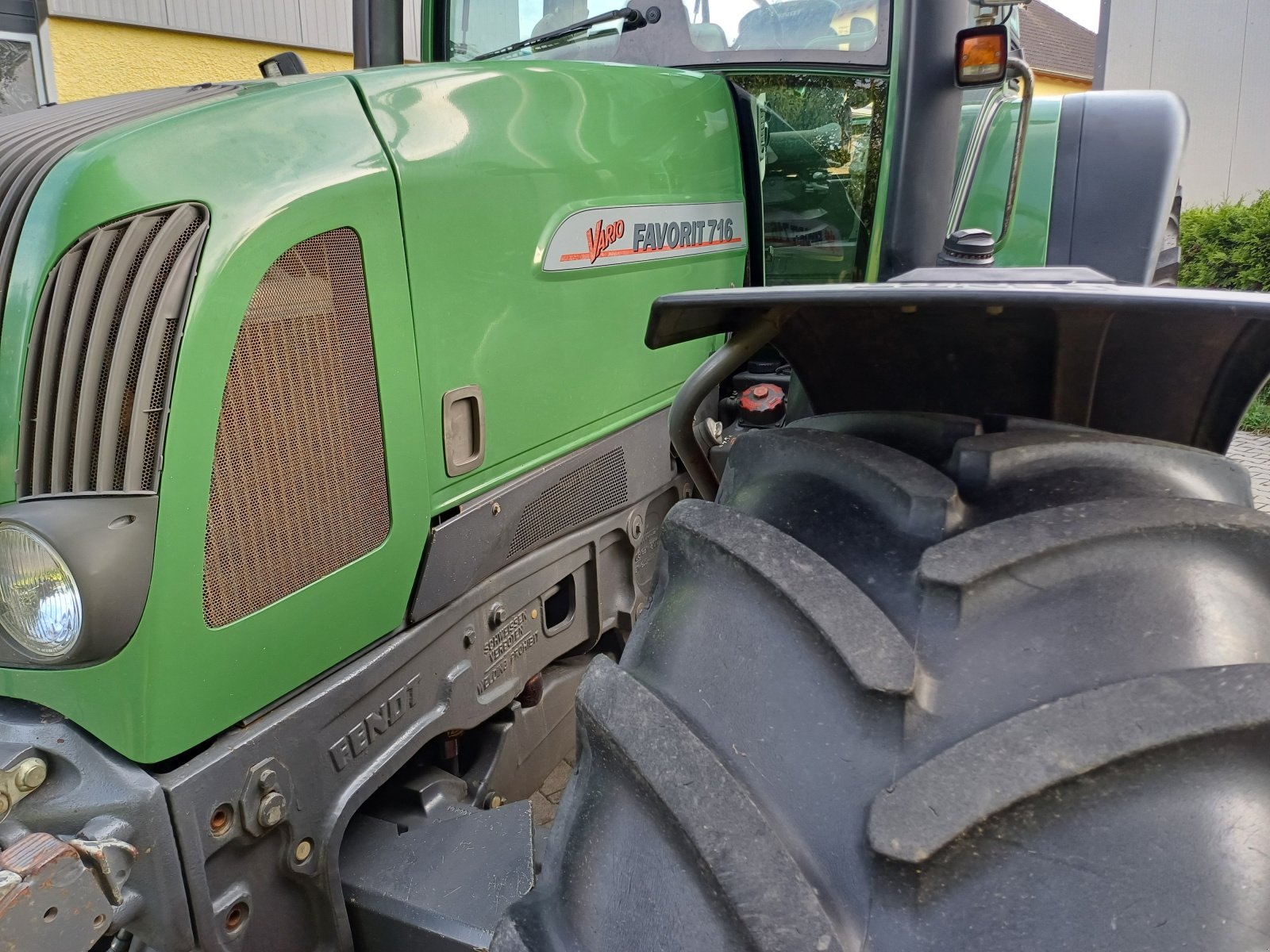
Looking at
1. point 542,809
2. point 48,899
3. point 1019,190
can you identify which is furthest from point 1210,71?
point 48,899

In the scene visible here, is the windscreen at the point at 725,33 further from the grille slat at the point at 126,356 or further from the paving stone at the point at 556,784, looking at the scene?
the paving stone at the point at 556,784

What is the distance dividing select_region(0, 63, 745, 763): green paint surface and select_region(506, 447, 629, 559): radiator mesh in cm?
6

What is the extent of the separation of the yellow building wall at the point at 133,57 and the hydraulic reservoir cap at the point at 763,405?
16.5 ft

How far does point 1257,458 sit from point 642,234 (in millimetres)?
5094

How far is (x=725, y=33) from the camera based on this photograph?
6.60 ft

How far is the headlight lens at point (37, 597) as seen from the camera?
1.01 m

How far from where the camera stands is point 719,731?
3.07 ft

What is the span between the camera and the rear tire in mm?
773

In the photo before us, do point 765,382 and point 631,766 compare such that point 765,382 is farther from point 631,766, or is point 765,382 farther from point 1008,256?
point 631,766

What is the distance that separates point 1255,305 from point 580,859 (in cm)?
77

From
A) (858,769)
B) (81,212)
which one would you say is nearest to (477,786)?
(858,769)

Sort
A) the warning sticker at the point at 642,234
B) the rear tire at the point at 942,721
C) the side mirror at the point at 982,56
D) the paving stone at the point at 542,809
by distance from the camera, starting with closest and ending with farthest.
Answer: the rear tire at the point at 942,721 < the warning sticker at the point at 642,234 < the side mirror at the point at 982,56 < the paving stone at the point at 542,809

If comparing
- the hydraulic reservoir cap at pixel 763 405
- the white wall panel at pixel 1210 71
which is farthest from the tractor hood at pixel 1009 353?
the white wall panel at pixel 1210 71

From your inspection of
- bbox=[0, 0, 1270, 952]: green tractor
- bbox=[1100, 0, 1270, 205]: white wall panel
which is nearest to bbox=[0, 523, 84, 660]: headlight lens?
bbox=[0, 0, 1270, 952]: green tractor
